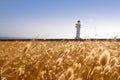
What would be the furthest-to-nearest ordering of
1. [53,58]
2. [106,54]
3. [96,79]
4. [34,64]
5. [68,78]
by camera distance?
[53,58] < [34,64] < [96,79] < [106,54] < [68,78]

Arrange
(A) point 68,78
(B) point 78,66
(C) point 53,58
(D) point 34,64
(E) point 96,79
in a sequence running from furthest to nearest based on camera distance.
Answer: (C) point 53,58, (D) point 34,64, (B) point 78,66, (E) point 96,79, (A) point 68,78

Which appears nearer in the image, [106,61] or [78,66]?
[106,61]

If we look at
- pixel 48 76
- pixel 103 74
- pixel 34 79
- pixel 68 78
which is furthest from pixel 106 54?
pixel 48 76

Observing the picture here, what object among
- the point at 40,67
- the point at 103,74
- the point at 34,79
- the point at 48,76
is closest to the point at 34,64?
the point at 40,67

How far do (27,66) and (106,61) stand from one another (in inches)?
63.3

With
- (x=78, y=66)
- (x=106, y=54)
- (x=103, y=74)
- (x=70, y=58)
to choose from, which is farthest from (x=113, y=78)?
(x=70, y=58)

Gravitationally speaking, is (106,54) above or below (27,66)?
above

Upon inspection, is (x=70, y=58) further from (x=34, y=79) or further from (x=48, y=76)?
(x=34, y=79)

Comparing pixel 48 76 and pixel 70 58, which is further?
pixel 70 58

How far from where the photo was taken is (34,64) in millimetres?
3521

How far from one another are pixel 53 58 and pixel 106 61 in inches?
100

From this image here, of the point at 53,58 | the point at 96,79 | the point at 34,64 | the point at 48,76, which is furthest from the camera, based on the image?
the point at 53,58

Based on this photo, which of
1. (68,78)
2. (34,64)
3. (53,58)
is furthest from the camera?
(53,58)

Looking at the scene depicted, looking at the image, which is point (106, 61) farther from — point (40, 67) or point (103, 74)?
point (40, 67)
